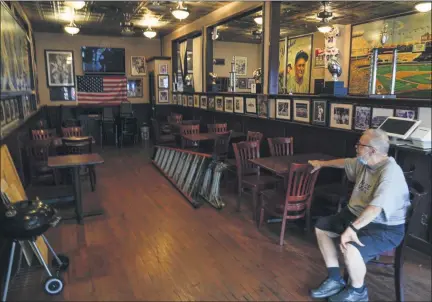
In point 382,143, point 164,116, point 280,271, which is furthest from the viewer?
point 164,116

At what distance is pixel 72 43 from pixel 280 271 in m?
9.92

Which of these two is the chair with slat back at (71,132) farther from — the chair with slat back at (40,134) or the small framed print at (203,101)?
the small framed print at (203,101)

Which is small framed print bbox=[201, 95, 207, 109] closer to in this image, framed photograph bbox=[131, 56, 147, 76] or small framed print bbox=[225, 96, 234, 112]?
small framed print bbox=[225, 96, 234, 112]

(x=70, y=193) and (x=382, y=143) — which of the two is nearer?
(x=382, y=143)

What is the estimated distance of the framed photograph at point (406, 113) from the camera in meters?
3.23

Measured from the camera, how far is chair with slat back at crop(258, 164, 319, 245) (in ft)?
10.9

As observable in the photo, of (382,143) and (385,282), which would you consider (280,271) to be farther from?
(382,143)

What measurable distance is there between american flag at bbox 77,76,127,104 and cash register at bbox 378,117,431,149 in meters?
9.25

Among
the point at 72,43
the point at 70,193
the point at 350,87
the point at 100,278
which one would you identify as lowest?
the point at 100,278

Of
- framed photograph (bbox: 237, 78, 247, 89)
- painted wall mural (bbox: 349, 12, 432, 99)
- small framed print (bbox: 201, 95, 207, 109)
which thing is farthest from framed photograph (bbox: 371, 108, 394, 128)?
framed photograph (bbox: 237, 78, 247, 89)

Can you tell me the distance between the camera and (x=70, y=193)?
4.35 meters

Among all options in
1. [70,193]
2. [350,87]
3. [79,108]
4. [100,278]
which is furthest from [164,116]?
[100,278]

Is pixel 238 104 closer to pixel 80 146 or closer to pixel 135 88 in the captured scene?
pixel 80 146

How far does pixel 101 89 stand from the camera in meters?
10.9
